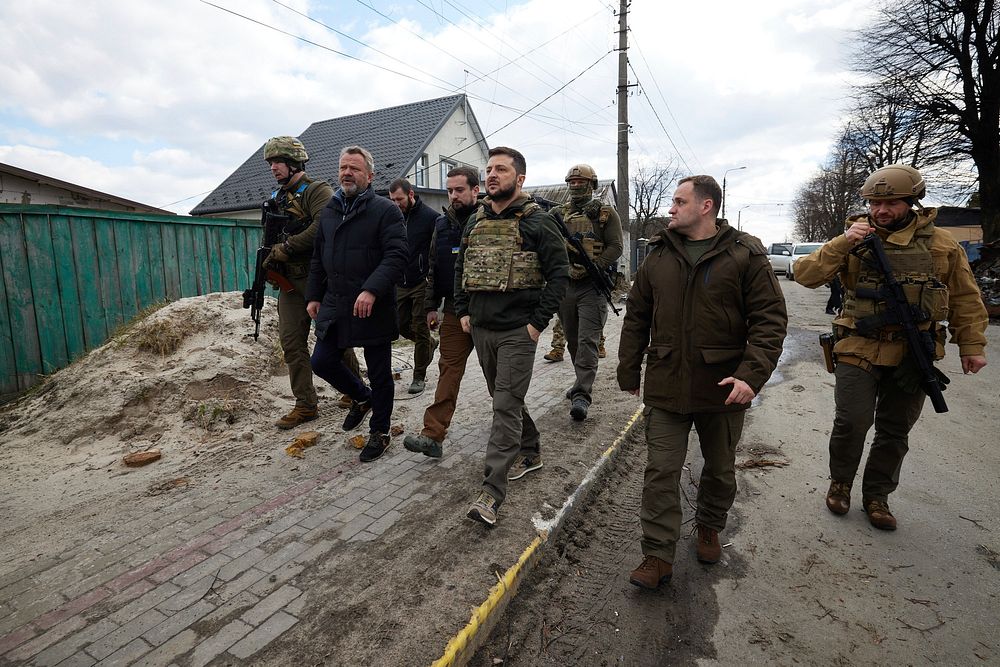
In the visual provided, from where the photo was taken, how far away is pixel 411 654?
2.11 metres

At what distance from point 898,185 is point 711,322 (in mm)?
1462

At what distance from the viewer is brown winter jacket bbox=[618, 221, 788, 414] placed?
259cm

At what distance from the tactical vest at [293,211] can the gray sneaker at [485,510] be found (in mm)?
2774

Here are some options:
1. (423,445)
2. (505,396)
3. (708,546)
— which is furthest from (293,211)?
(708,546)

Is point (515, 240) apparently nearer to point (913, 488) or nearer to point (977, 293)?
point (977, 293)

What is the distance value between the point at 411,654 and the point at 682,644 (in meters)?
1.18

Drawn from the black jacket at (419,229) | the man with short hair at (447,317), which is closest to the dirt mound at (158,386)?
the black jacket at (419,229)

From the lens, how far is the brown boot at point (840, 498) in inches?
133

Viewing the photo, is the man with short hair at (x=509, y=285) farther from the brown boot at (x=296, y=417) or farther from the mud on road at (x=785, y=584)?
the brown boot at (x=296, y=417)

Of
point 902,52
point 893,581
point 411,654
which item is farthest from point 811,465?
point 902,52

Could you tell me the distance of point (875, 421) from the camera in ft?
11.0

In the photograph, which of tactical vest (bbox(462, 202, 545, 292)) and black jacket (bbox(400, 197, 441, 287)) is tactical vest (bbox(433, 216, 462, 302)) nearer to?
black jacket (bbox(400, 197, 441, 287))

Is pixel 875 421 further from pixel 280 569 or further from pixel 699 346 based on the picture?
pixel 280 569

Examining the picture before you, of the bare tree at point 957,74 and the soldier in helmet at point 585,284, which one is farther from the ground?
the bare tree at point 957,74
